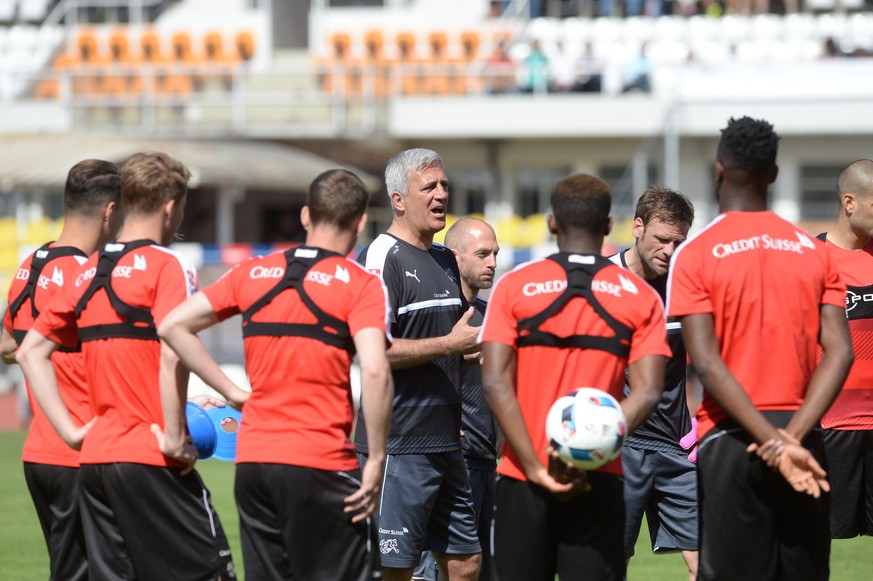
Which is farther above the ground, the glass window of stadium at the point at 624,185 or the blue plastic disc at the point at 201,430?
the glass window of stadium at the point at 624,185

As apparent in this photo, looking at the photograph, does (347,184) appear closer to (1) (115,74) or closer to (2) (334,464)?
(2) (334,464)

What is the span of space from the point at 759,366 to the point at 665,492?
2257 millimetres

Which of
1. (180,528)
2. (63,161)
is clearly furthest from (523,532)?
(63,161)

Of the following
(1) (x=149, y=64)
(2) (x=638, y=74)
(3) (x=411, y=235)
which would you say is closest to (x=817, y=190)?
(2) (x=638, y=74)

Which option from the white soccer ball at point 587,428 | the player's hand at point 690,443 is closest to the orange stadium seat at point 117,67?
the player's hand at point 690,443

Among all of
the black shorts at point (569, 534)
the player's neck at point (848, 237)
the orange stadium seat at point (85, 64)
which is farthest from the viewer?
the orange stadium seat at point (85, 64)

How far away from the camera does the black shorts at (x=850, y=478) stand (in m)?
7.44

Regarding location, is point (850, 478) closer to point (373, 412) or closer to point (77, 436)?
point (373, 412)

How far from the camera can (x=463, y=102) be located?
96.3ft

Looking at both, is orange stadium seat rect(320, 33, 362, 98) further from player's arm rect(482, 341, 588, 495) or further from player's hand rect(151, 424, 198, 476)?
player's arm rect(482, 341, 588, 495)

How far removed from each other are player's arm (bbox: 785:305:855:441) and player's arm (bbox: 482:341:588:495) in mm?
940

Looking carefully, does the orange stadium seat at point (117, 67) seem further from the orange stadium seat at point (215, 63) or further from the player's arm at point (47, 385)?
the player's arm at point (47, 385)

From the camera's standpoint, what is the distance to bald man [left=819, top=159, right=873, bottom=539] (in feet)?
24.4

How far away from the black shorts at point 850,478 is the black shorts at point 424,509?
2.10 meters
